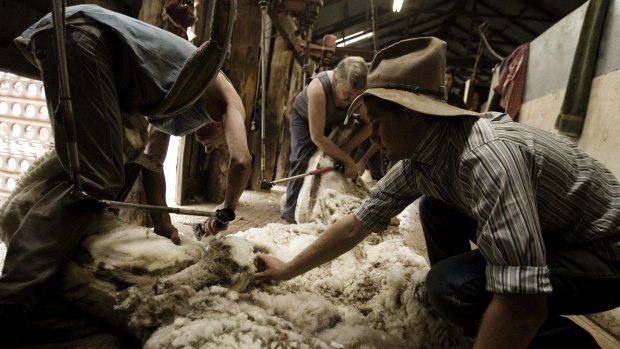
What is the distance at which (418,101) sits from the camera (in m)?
1.19

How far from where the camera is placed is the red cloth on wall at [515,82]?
537 cm

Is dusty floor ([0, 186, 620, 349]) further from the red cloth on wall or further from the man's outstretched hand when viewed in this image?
the red cloth on wall

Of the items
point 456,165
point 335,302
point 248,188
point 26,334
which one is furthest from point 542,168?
point 248,188

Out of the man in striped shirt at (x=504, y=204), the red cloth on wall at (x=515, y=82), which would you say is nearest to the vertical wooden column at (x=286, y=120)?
the red cloth on wall at (x=515, y=82)

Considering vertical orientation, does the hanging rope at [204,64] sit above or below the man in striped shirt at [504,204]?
above

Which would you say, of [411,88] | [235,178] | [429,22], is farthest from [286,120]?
[429,22]

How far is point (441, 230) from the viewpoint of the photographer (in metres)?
1.63

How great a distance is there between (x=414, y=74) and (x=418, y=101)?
126 millimetres

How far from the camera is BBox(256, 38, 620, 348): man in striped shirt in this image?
947 millimetres

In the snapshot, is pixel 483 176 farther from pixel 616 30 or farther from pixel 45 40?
pixel 616 30

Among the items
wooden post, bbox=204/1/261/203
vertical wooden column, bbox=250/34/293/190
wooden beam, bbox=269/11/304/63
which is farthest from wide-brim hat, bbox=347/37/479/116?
vertical wooden column, bbox=250/34/293/190

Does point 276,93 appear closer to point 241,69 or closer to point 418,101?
point 241,69

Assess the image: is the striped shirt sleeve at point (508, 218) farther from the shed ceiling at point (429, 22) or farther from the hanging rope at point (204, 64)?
the shed ceiling at point (429, 22)

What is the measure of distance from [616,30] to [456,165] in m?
3.06
